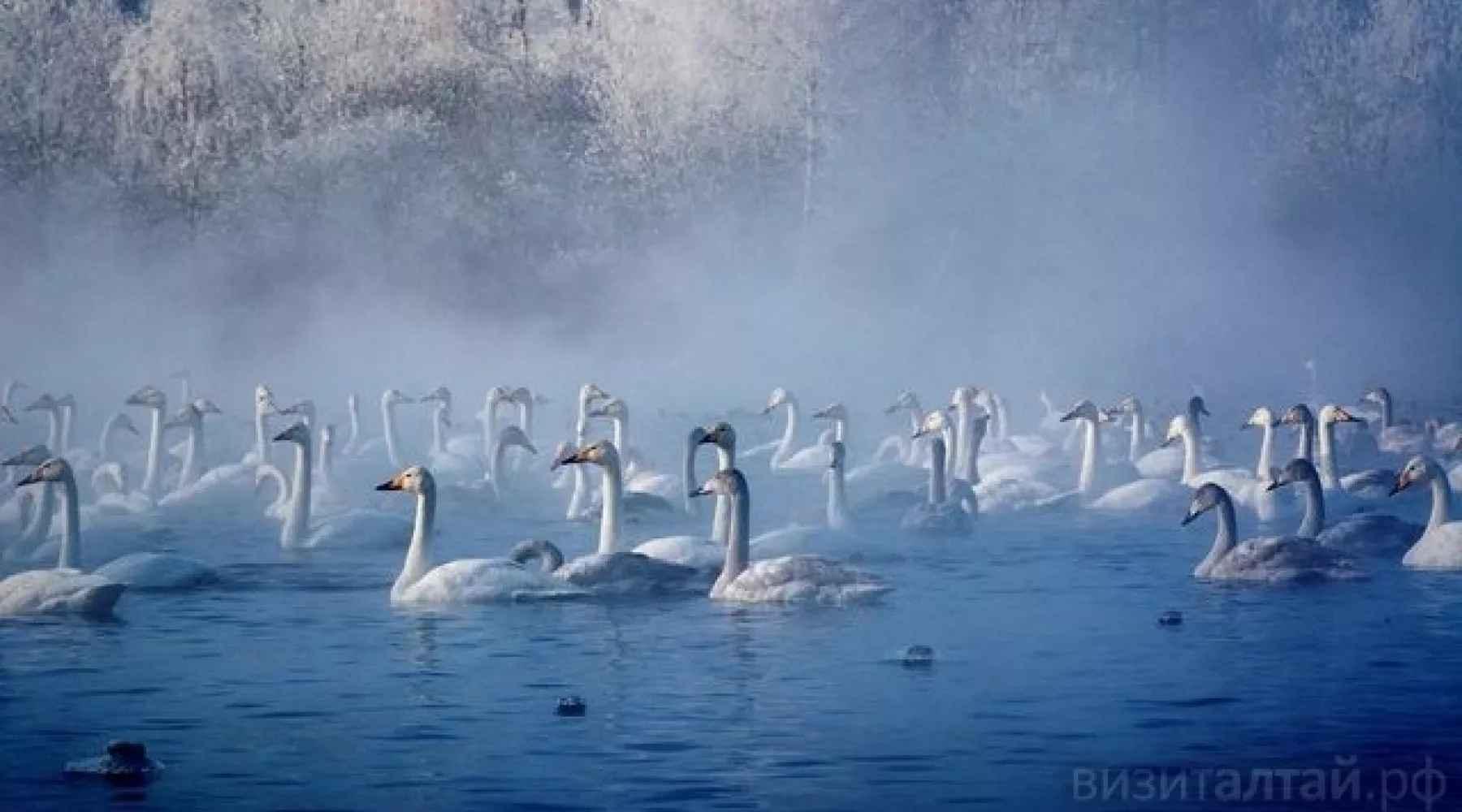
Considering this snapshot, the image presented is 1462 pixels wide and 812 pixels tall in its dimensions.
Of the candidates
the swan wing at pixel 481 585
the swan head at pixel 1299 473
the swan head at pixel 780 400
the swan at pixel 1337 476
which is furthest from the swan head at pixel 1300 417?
the swan wing at pixel 481 585

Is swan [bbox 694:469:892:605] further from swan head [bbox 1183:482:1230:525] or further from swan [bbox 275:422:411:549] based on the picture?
swan [bbox 275:422:411:549]

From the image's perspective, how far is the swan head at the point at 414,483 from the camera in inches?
818

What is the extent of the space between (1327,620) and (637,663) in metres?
4.80

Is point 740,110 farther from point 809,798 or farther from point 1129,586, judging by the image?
point 809,798

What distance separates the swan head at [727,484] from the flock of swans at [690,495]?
1.0 inches

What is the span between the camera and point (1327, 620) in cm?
1842

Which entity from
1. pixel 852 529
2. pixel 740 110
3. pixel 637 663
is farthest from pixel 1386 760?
pixel 740 110

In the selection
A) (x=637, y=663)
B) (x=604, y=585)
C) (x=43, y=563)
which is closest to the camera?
(x=637, y=663)

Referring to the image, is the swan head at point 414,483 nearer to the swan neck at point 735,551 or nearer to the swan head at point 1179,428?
the swan neck at point 735,551

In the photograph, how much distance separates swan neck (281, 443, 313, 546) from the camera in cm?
2423

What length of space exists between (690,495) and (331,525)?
123 inches

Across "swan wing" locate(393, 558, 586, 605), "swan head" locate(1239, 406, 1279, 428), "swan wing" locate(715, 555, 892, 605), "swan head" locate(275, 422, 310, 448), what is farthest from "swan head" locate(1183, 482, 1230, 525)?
"swan head" locate(275, 422, 310, 448)

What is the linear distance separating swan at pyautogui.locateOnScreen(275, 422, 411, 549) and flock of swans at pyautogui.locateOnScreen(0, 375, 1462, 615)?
0.02 metres

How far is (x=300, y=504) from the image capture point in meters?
24.2
